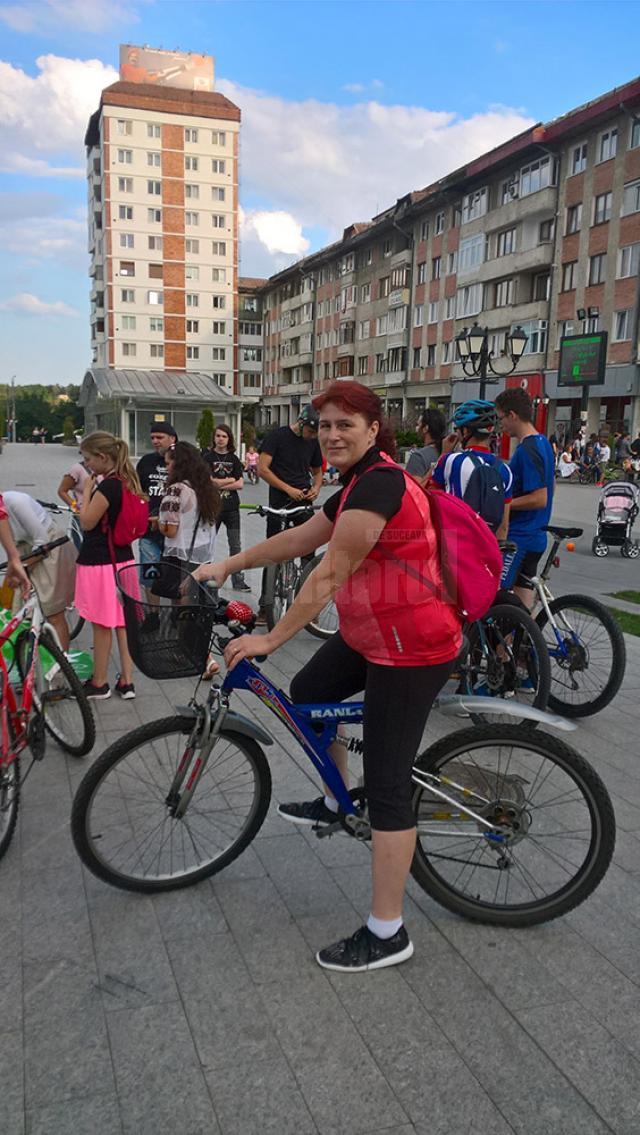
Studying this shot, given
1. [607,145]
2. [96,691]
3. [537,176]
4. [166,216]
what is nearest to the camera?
[96,691]

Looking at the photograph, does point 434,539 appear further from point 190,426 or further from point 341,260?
point 341,260

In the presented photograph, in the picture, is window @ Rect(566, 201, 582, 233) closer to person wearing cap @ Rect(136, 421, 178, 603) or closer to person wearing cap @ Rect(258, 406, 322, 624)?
person wearing cap @ Rect(258, 406, 322, 624)

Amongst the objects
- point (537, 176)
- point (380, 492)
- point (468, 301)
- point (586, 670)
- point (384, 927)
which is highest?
point (537, 176)

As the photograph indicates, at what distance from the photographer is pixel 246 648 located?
9.06 ft

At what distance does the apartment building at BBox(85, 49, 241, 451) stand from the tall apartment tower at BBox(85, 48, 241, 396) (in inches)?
3.3

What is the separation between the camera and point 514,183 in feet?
136

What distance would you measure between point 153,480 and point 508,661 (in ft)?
11.6

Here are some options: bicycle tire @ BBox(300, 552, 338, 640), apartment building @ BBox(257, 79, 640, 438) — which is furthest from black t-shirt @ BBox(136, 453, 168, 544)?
apartment building @ BBox(257, 79, 640, 438)

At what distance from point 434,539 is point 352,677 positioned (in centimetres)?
67

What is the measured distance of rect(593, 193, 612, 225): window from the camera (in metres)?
35.1

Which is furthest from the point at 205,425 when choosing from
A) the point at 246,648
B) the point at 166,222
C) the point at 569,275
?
the point at 246,648

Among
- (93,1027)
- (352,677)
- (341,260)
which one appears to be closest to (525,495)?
(352,677)

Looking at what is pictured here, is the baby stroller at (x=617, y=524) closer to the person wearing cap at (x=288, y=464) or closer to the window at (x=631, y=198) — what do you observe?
the person wearing cap at (x=288, y=464)

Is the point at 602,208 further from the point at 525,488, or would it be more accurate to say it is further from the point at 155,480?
the point at 525,488
